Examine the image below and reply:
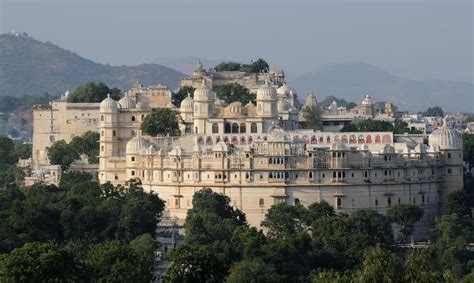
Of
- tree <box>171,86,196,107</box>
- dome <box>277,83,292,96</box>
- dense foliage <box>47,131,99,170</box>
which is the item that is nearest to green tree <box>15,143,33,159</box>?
dense foliage <box>47,131,99,170</box>

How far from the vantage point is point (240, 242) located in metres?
88.8

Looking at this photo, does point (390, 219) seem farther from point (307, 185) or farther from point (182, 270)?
point (182, 270)

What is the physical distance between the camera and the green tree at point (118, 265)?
7481cm

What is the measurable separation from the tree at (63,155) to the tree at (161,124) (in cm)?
768

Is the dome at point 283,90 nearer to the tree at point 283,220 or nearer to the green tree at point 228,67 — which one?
the green tree at point 228,67

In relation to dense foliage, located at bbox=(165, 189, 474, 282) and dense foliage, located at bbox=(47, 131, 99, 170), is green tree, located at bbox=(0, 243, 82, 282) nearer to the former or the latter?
dense foliage, located at bbox=(165, 189, 474, 282)

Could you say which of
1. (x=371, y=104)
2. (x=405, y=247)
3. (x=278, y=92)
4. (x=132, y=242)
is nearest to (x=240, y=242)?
(x=132, y=242)

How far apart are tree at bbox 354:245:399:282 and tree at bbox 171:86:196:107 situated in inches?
2208

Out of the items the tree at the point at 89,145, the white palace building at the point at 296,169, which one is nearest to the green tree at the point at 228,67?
the tree at the point at 89,145

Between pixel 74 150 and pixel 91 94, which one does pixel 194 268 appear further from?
pixel 91 94

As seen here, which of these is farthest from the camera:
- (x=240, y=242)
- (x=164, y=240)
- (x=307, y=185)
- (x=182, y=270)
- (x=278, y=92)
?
(x=278, y=92)

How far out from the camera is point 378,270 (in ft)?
224

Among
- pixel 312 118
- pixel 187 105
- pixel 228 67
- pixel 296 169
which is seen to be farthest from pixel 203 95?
pixel 228 67

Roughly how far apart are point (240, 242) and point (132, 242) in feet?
14.7
